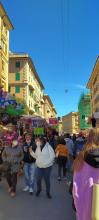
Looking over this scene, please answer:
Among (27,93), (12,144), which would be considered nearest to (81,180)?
(12,144)

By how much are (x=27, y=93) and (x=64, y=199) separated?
59.7 meters

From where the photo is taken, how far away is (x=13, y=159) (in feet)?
34.1

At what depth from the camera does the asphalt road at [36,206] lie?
762 centimetres

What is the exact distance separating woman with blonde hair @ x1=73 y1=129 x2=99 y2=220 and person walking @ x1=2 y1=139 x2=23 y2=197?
22.5 feet

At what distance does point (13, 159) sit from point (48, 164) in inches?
41.5

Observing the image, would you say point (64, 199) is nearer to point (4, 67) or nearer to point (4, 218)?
point (4, 218)

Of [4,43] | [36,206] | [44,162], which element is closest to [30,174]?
[44,162]

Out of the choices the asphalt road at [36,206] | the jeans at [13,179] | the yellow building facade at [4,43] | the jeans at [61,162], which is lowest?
the asphalt road at [36,206]

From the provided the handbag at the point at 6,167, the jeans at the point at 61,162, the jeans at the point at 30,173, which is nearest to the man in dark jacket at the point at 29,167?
the jeans at the point at 30,173

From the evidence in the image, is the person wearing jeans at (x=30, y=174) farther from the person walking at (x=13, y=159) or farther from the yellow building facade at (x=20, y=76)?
the yellow building facade at (x=20, y=76)

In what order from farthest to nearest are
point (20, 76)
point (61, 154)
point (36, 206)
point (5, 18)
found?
1. point (20, 76)
2. point (5, 18)
3. point (61, 154)
4. point (36, 206)

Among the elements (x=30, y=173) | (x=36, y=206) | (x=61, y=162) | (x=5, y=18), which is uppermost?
(x=5, y=18)

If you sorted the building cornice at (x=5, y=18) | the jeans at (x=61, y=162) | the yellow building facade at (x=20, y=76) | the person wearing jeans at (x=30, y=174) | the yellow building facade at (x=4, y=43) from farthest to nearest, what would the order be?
the yellow building facade at (x=20, y=76), the building cornice at (x=5, y=18), the yellow building facade at (x=4, y=43), the jeans at (x=61, y=162), the person wearing jeans at (x=30, y=174)

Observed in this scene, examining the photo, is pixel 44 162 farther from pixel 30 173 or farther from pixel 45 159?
pixel 30 173
